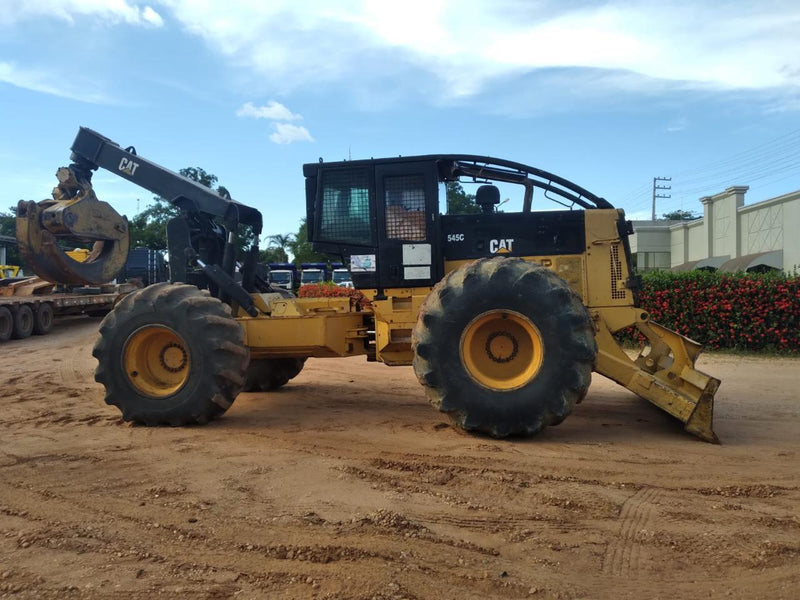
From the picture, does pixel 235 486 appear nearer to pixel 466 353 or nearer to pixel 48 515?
pixel 48 515

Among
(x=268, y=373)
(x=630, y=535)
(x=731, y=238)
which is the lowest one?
(x=630, y=535)

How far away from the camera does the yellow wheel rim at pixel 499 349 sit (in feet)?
19.2

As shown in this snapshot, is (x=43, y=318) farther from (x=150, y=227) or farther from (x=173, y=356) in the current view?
(x=150, y=227)

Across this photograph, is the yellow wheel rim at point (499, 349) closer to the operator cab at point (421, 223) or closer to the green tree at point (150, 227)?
the operator cab at point (421, 223)

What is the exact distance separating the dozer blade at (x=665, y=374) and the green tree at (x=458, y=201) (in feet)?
5.90

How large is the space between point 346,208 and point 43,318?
1474 centimetres

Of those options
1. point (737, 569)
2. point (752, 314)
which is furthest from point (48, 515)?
point (752, 314)

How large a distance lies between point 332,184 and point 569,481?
406 centimetres

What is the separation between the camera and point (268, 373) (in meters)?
8.62

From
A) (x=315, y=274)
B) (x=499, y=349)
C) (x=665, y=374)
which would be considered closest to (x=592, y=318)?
(x=665, y=374)

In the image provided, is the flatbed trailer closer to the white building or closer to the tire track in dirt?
the tire track in dirt

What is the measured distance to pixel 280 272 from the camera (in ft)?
96.7

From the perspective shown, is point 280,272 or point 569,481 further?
point 280,272

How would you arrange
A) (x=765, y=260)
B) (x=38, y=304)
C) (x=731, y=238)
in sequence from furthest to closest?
(x=731, y=238) < (x=765, y=260) < (x=38, y=304)
